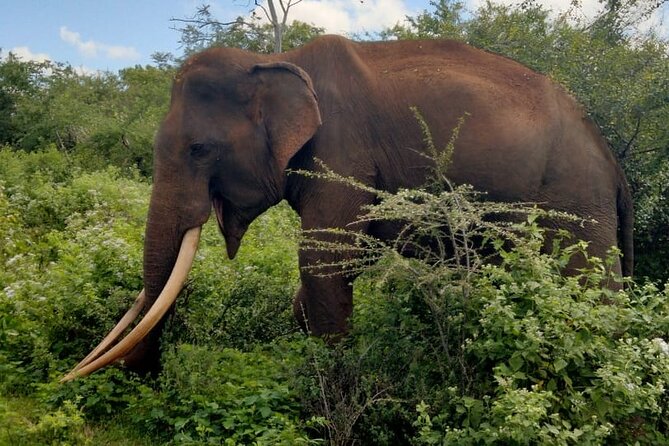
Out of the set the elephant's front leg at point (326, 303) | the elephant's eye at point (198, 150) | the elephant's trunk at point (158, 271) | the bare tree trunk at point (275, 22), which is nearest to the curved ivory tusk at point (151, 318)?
the elephant's trunk at point (158, 271)

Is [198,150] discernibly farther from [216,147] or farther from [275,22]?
[275,22]

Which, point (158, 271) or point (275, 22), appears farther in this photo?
point (275, 22)

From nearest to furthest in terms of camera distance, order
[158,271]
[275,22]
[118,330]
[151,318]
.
Result: [151,318]
[118,330]
[158,271]
[275,22]

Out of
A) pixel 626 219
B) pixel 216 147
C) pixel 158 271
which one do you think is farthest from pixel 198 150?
pixel 626 219

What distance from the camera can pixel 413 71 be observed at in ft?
19.8

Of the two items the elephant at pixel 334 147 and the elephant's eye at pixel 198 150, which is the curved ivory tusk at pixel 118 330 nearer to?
the elephant at pixel 334 147

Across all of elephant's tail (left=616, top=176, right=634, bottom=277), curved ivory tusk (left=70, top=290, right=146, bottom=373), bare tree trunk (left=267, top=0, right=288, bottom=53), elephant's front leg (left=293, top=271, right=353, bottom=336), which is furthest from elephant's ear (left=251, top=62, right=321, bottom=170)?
bare tree trunk (left=267, top=0, right=288, bottom=53)

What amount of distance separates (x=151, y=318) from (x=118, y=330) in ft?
1.33

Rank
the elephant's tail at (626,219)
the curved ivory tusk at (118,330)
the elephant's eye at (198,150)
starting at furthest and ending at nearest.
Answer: the elephant's tail at (626,219) → the elephant's eye at (198,150) → the curved ivory tusk at (118,330)

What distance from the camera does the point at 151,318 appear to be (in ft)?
17.4

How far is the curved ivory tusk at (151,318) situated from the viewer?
5215mm

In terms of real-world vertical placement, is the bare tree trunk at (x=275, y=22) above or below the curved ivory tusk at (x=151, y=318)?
above

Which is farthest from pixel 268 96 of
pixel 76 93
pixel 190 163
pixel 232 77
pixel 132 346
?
pixel 76 93

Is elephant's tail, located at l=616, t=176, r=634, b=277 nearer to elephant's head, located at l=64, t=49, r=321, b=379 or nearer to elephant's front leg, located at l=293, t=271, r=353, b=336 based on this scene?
elephant's front leg, located at l=293, t=271, r=353, b=336
